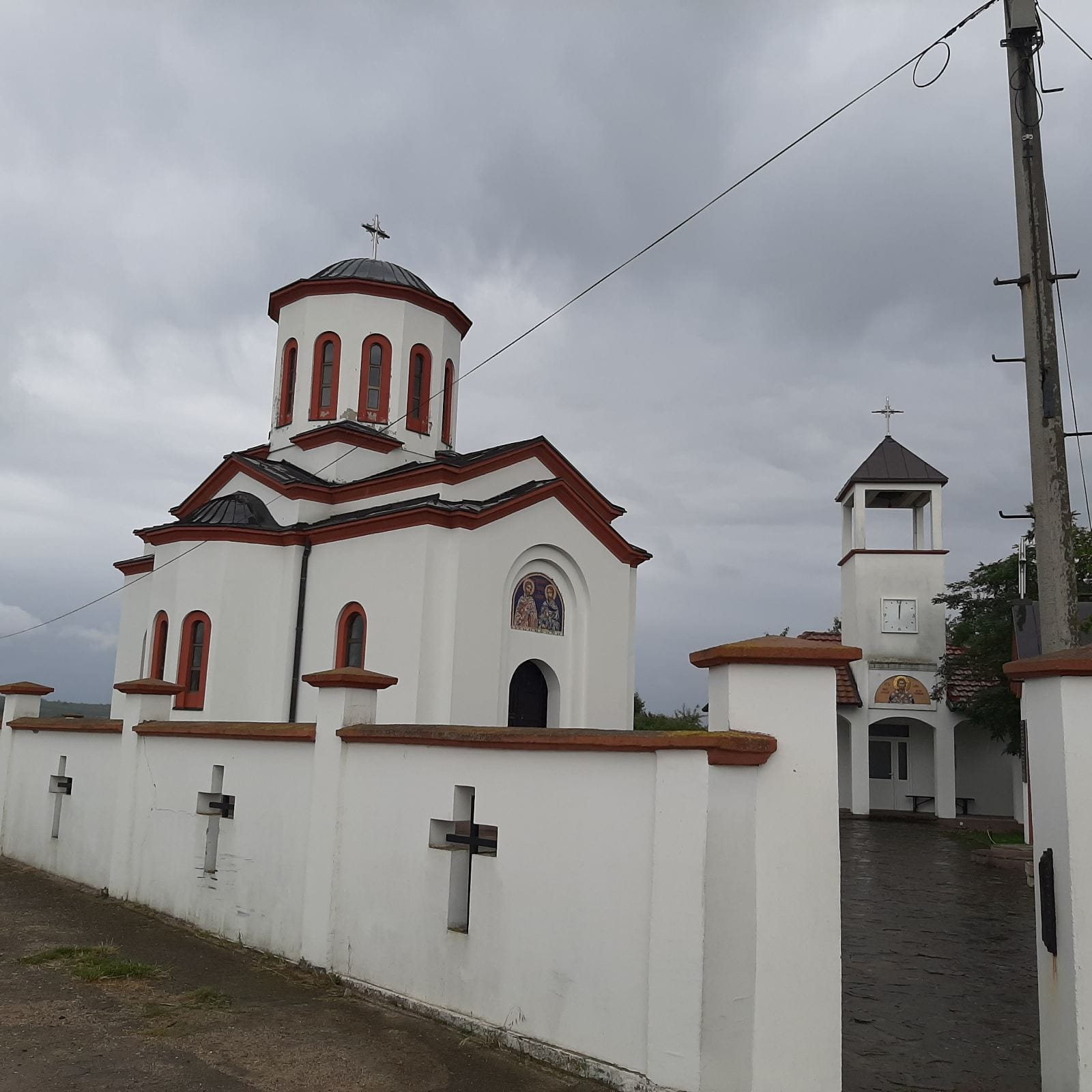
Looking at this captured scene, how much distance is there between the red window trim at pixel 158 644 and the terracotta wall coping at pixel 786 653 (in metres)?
10.6

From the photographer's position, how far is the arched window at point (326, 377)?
50.4 feet

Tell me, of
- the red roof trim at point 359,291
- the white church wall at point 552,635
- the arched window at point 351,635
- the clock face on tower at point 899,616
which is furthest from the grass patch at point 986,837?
the red roof trim at point 359,291

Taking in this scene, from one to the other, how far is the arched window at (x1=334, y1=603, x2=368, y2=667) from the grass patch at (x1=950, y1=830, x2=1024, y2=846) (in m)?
11.1

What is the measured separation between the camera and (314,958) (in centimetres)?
665

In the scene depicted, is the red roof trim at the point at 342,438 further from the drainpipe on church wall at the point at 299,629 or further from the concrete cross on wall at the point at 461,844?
the concrete cross on wall at the point at 461,844

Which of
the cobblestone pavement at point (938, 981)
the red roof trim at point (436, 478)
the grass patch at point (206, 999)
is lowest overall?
the cobblestone pavement at point (938, 981)

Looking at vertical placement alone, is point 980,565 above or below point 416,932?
above

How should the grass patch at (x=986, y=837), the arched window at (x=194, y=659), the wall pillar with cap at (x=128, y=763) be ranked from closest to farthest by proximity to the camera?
the wall pillar with cap at (x=128, y=763), the arched window at (x=194, y=659), the grass patch at (x=986, y=837)

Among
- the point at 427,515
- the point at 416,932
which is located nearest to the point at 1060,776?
the point at 416,932

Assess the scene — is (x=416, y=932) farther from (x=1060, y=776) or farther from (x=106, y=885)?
(x=106, y=885)

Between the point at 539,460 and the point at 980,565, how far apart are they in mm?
11993

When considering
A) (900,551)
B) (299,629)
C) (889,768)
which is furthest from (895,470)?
(299,629)

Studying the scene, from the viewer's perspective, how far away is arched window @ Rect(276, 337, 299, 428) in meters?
15.9

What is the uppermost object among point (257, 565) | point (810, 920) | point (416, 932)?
point (257, 565)
